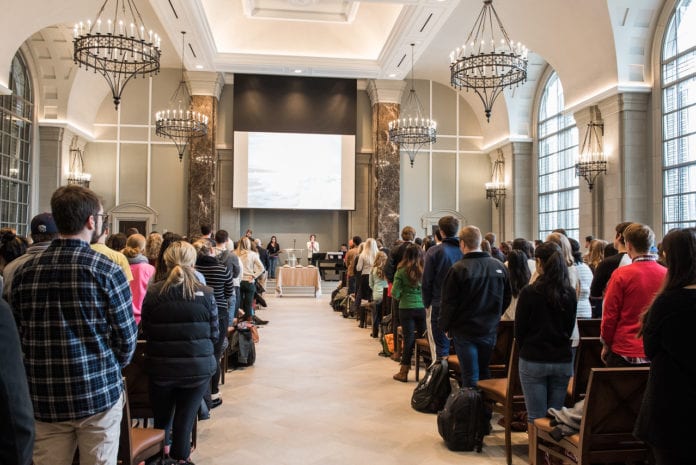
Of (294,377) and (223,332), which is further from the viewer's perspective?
(294,377)

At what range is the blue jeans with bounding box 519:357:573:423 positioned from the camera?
11.3 feet

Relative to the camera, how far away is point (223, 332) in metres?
5.32

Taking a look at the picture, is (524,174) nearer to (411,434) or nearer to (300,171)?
(300,171)

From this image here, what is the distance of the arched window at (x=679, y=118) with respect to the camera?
10.1 m

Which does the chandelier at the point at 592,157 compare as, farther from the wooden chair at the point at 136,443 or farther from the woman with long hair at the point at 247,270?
the wooden chair at the point at 136,443

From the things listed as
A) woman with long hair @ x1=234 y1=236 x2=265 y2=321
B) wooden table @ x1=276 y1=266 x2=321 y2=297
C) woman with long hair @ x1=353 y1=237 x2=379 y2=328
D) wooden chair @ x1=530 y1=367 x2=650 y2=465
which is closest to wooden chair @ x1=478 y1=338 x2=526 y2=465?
wooden chair @ x1=530 y1=367 x2=650 y2=465

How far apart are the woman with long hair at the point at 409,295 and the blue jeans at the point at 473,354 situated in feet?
6.08

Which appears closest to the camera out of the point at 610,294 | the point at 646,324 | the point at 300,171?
→ the point at 646,324

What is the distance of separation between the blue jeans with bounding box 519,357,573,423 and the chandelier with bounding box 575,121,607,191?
9.15 m

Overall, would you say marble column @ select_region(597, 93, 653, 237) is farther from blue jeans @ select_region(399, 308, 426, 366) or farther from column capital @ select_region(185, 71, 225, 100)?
column capital @ select_region(185, 71, 225, 100)

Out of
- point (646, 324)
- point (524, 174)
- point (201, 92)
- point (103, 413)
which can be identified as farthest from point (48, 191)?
point (646, 324)

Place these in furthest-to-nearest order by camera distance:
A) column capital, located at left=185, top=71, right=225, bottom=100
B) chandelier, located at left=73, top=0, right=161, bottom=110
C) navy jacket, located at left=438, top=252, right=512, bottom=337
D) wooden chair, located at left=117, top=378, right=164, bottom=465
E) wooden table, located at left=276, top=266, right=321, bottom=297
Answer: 1. column capital, located at left=185, top=71, right=225, bottom=100
2. wooden table, located at left=276, top=266, right=321, bottom=297
3. chandelier, located at left=73, top=0, right=161, bottom=110
4. navy jacket, located at left=438, top=252, right=512, bottom=337
5. wooden chair, located at left=117, top=378, right=164, bottom=465

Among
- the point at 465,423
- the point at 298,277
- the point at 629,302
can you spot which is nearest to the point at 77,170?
the point at 298,277

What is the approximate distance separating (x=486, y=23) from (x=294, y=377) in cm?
1109
